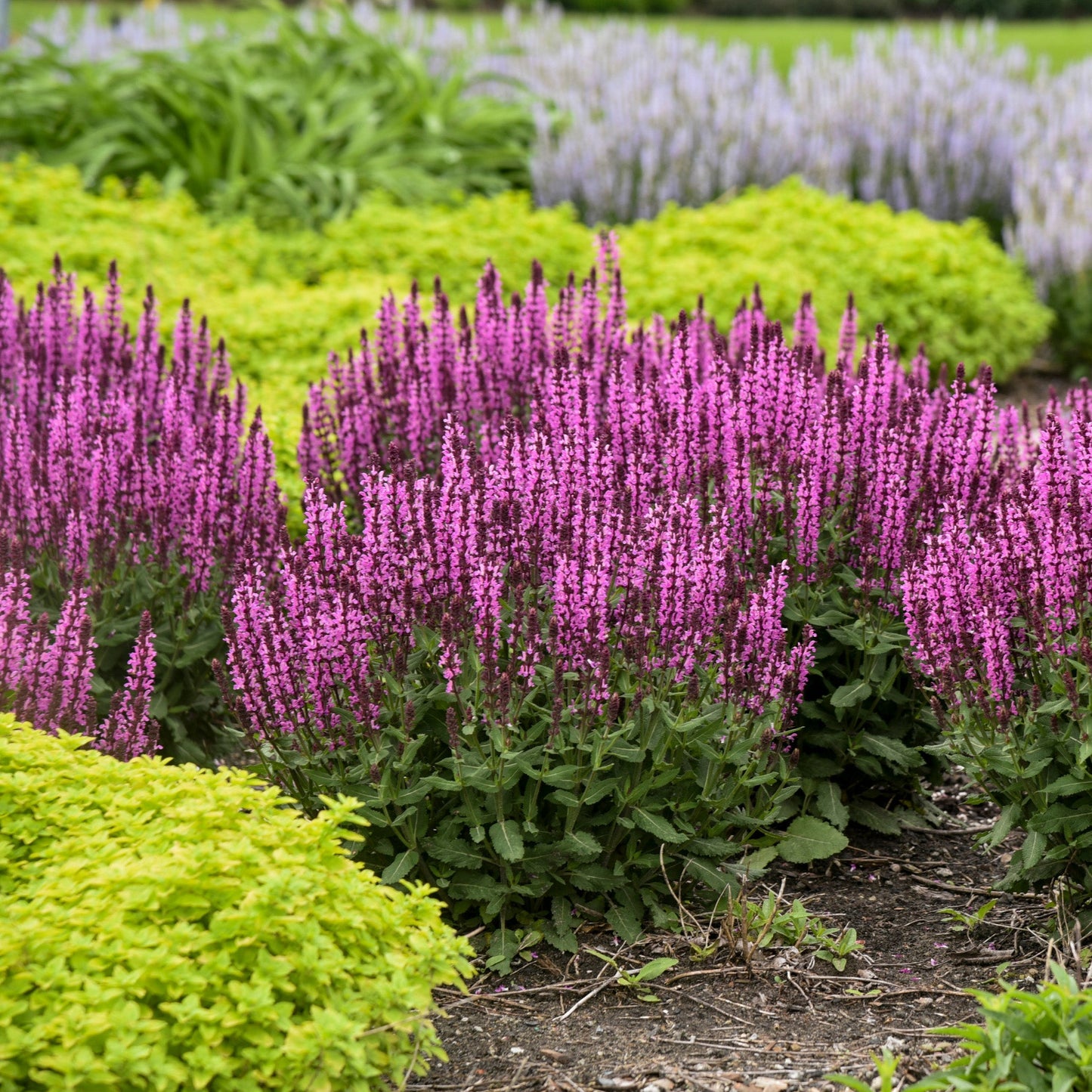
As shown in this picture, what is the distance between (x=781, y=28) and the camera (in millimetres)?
26906

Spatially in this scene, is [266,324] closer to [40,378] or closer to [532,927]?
[40,378]

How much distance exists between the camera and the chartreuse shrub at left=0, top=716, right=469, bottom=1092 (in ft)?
9.06

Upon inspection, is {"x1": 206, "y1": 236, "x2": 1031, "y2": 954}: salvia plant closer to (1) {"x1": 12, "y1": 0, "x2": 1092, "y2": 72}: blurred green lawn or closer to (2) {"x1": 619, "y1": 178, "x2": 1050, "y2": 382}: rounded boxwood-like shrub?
(2) {"x1": 619, "y1": 178, "x2": 1050, "y2": 382}: rounded boxwood-like shrub

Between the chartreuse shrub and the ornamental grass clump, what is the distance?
1.57 meters

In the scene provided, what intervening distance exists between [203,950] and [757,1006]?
5.33 ft

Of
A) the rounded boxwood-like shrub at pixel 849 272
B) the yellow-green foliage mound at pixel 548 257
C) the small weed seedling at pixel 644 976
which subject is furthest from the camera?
the rounded boxwood-like shrub at pixel 849 272

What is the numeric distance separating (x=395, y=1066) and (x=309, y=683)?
4.03ft

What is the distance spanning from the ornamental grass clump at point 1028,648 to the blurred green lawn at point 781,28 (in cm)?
1781

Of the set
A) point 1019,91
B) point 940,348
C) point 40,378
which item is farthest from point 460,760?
point 1019,91

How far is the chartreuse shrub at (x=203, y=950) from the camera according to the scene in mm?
2762

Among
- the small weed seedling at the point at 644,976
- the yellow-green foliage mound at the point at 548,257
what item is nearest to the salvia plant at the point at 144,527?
the small weed seedling at the point at 644,976

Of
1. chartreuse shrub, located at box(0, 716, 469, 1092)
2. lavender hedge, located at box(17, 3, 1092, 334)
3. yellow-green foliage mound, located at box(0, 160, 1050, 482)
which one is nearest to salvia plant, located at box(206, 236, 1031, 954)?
chartreuse shrub, located at box(0, 716, 469, 1092)

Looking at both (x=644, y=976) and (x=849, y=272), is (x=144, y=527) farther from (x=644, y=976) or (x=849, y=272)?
(x=849, y=272)

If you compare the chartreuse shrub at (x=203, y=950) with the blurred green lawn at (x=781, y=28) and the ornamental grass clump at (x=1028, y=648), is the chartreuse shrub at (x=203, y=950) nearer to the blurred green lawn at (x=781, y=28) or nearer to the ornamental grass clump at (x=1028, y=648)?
the ornamental grass clump at (x=1028, y=648)
